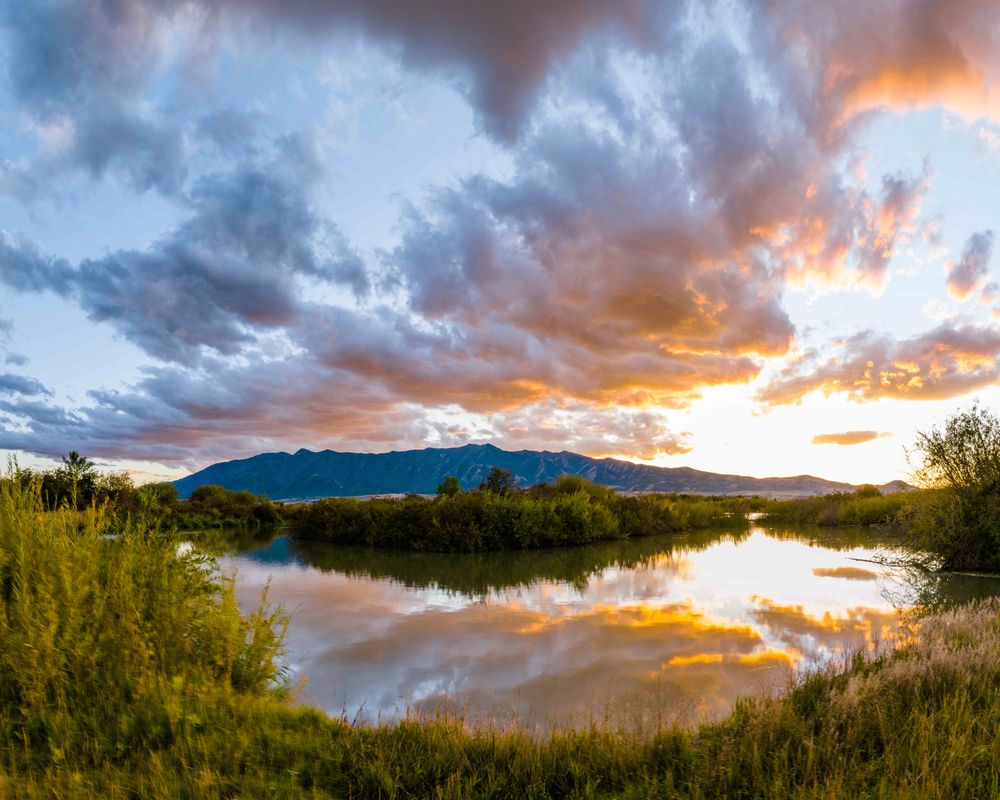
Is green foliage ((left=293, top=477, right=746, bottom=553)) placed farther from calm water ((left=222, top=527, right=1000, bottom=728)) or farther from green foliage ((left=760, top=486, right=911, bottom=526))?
green foliage ((left=760, top=486, right=911, bottom=526))

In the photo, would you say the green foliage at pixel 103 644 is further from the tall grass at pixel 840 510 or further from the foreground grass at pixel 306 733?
the tall grass at pixel 840 510

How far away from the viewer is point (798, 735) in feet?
15.4

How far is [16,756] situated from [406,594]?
9.83 metres

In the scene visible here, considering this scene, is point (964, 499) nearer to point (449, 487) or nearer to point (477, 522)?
point (477, 522)

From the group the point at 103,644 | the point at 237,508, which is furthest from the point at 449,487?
the point at 103,644

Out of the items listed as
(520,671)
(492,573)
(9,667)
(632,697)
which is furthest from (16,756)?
(492,573)

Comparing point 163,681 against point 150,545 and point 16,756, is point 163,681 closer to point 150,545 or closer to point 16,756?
point 16,756

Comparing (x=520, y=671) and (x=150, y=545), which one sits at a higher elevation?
(x=150, y=545)

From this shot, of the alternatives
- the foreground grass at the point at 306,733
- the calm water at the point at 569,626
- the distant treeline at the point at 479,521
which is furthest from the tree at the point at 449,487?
the foreground grass at the point at 306,733

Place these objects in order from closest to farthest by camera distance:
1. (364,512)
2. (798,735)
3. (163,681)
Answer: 1. (798,735)
2. (163,681)
3. (364,512)

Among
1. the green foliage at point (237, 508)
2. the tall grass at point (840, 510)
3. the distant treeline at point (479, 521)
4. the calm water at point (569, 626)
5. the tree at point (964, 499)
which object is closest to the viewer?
the calm water at point (569, 626)

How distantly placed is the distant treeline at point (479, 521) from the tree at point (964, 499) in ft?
40.1

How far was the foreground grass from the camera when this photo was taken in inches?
167

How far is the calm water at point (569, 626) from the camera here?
7.29 meters
